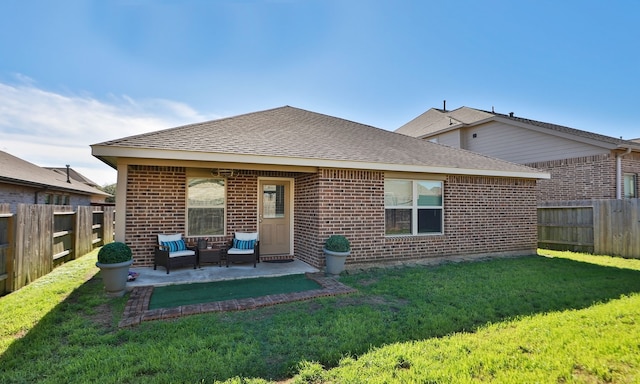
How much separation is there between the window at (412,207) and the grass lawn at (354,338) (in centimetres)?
257

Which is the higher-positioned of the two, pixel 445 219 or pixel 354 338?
pixel 445 219

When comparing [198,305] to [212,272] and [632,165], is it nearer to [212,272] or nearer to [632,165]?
[212,272]

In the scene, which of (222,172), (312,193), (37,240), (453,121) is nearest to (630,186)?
(453,121)

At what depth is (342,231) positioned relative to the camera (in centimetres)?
754

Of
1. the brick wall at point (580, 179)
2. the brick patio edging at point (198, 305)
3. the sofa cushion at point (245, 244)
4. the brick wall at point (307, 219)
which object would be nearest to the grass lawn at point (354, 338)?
the brick patio edging at point (198, 305)

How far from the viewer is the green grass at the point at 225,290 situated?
5.15 metres

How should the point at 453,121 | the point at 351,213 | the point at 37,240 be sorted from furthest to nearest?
the point at 453,121, the point at 351,213, the point at 37,240

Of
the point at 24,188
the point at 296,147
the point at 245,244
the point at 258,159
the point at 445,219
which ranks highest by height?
the point at 296,147

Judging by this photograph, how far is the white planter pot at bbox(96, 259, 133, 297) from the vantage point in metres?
5.32

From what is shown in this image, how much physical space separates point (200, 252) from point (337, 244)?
3192 mm

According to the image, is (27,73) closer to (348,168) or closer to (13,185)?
(13,185)

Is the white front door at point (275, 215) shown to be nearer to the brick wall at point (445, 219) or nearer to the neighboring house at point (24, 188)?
the brick wall at point (445, 219)

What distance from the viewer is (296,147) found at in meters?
7.50

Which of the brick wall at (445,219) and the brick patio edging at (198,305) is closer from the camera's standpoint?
the brick patio edging at (198,305)
